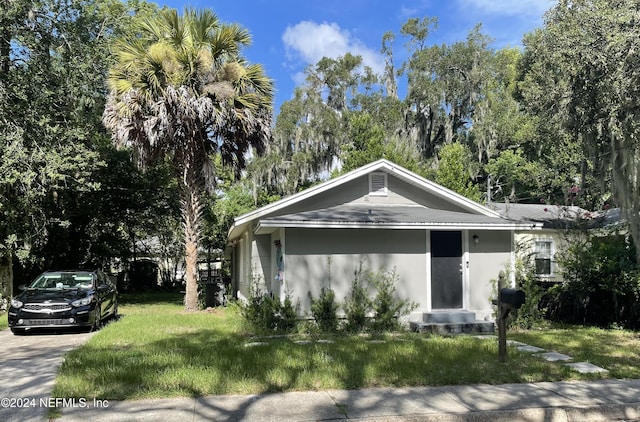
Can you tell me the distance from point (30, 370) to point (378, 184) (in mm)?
9349

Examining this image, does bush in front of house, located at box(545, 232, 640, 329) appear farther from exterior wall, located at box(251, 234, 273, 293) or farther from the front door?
exterior wall, located at box(251, 234, 273, 293)

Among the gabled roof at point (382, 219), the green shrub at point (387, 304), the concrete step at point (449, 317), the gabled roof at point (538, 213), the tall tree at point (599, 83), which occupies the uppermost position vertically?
the tall tree at point (599, 83)

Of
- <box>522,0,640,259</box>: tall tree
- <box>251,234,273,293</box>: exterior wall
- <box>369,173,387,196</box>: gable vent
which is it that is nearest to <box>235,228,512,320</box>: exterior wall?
<box>251,234,273,293</box>: exterior wall

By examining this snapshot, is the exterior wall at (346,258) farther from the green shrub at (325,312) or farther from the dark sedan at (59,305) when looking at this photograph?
the dark sedan at (59,305)

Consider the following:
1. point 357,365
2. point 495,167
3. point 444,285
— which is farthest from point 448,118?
point 357,365

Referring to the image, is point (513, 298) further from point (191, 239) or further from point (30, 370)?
point (191, 239)

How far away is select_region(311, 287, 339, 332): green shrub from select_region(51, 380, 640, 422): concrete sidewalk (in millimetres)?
4977

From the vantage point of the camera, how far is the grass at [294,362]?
6293 millimetres

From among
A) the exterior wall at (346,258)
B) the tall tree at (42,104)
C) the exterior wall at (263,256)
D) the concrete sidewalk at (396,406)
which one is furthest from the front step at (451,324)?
the tall tree at (42,104)

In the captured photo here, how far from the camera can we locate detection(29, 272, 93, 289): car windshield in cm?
1192

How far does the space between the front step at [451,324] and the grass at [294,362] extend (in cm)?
85

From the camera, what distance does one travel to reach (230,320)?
12.7m

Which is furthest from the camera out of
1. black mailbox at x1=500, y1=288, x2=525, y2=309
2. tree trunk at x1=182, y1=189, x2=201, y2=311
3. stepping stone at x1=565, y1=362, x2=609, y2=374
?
tree trunk at x1=182, y1=189, x2=201, y2=311

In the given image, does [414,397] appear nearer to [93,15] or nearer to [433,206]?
[433,206]
